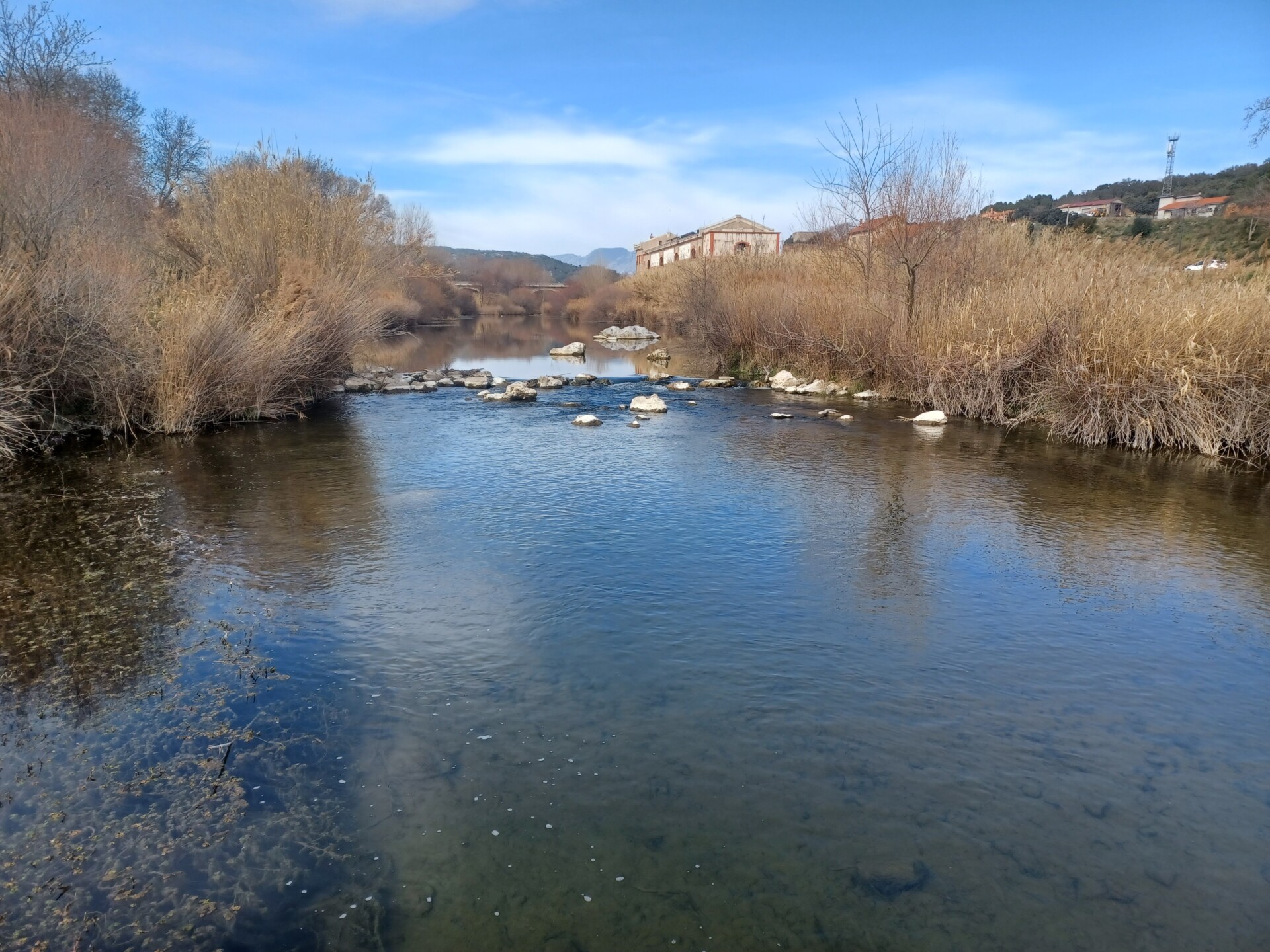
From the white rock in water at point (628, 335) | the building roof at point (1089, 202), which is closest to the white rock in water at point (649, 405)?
the white rock in water at point (628, 335)

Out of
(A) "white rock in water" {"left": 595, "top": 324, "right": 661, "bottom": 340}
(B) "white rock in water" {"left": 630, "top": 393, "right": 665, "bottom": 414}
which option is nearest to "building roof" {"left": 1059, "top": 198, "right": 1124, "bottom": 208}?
(A) "white rock in water" {"left": 595, "top": 324, "right": 661, "bottom": 340}

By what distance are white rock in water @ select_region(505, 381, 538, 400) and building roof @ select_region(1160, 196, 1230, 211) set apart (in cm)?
3779

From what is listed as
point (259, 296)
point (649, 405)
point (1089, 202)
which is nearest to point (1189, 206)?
point (1089, 202)

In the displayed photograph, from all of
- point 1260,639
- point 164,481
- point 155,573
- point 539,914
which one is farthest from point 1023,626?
point 164,481

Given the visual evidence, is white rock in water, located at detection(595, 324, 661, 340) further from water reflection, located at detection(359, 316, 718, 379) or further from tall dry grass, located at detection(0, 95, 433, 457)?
tall dry grass, located at detection(0, 95, 433, 457)

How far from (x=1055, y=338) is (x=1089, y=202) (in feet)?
172

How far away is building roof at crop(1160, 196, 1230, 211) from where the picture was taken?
37897 mm

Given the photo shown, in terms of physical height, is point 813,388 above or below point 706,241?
below

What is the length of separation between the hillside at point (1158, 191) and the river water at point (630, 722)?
2541 centimetres

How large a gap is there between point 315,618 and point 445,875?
2558 millimetres

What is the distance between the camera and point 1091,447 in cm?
1053

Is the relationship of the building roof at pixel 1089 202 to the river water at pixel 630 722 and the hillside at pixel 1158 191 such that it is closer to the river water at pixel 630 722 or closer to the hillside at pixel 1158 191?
the hillside at pixel 1158 191

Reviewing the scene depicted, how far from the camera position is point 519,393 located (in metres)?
15.1

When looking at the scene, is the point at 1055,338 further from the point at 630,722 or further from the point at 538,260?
the point at 538,260
